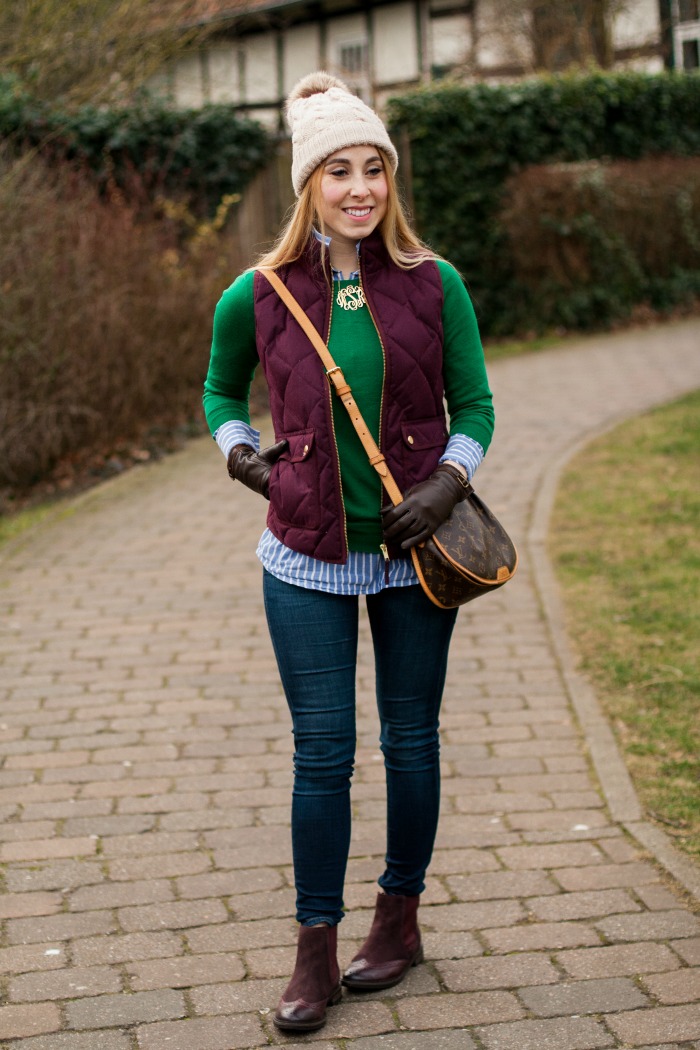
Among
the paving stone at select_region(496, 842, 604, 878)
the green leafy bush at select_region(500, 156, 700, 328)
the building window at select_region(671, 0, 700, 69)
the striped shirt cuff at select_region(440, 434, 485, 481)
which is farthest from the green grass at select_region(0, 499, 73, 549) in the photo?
the building window at select_region(671, 0, 700, 69)

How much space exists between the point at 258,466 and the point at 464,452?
1.52ft

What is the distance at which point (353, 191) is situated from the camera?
3129 millimetres

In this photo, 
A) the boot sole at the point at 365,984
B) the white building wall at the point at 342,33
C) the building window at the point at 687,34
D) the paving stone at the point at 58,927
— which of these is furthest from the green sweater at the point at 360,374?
the white building wall at the point at 342,33

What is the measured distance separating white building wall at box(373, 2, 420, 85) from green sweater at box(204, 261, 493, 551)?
80.6 feet

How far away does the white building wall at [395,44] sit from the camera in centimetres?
2653

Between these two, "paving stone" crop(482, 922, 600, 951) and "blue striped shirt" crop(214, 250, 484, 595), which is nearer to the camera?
"blue striped shirt" crop(214, 250, 484, 595)

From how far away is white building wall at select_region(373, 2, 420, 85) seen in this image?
26.5 m

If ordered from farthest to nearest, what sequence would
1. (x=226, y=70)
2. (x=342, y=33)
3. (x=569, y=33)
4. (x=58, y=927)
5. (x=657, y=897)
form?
1. (x=226, y=70)
2. (x=342, y=33)
3. (x=569, y=33)
4. (x=657, y=897)
5. (x=58, y=927)

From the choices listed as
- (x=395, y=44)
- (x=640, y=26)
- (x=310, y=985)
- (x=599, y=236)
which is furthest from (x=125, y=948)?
(x=395, y=44)

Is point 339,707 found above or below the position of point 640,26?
below

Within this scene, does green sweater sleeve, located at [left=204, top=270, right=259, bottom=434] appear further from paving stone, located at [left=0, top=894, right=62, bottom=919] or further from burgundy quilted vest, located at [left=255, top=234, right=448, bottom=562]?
paving stone, located at [left=0, top=894, right=62, bottom=919]

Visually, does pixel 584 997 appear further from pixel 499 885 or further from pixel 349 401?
pixel 349 401

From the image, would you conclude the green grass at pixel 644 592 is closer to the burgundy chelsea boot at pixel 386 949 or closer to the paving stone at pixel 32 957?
the burgundy chelsea boot at pixel 386 949

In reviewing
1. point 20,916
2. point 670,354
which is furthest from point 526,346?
point 20,916
